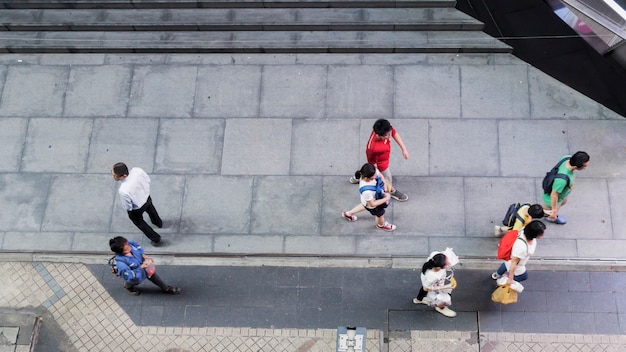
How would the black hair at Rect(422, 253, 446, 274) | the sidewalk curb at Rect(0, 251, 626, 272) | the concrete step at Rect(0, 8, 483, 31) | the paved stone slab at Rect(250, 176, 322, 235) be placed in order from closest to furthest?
1. the black hair at Rect(422, 253, 446, 274)
2. the sidewalk curb at Rect(0, 251, 626, 272)
3. the paved stone slab at Rect(250, 176, 322, 235)
4. the concrete step at Rect(0, 8, 483, 31)

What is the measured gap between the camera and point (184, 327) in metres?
8.56

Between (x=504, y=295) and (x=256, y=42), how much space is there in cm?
583

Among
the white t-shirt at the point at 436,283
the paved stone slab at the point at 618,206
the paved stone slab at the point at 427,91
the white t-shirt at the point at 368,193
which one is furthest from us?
the paved stone slab at the point at 427,91

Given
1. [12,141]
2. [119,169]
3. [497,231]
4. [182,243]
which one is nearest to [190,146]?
[182,243]

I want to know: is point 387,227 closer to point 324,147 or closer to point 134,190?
point 324,147

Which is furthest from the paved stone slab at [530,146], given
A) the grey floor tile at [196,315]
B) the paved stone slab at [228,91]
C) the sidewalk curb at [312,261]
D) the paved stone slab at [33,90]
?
the paved stone slab at [33,90]

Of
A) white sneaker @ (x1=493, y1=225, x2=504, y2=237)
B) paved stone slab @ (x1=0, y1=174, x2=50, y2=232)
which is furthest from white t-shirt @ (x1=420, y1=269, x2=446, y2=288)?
paved stone slab @ (x1=0, y1=174, x2=50, y2=232)

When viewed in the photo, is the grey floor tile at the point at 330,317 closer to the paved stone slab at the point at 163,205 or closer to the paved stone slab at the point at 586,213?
the paved stone slab at the point at 163,205

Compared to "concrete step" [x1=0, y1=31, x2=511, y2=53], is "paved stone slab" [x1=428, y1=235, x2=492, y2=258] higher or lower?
lower

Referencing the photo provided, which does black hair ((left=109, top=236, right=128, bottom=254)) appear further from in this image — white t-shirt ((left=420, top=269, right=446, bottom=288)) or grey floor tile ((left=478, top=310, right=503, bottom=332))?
grey floor tile ((left=478, top=310, right=503, bottom=332))

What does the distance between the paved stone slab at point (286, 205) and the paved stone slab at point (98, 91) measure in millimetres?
2857

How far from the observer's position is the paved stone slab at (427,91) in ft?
32.7

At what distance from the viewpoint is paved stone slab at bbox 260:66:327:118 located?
33.2 ft

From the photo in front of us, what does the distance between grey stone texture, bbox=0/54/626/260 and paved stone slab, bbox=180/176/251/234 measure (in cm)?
2
